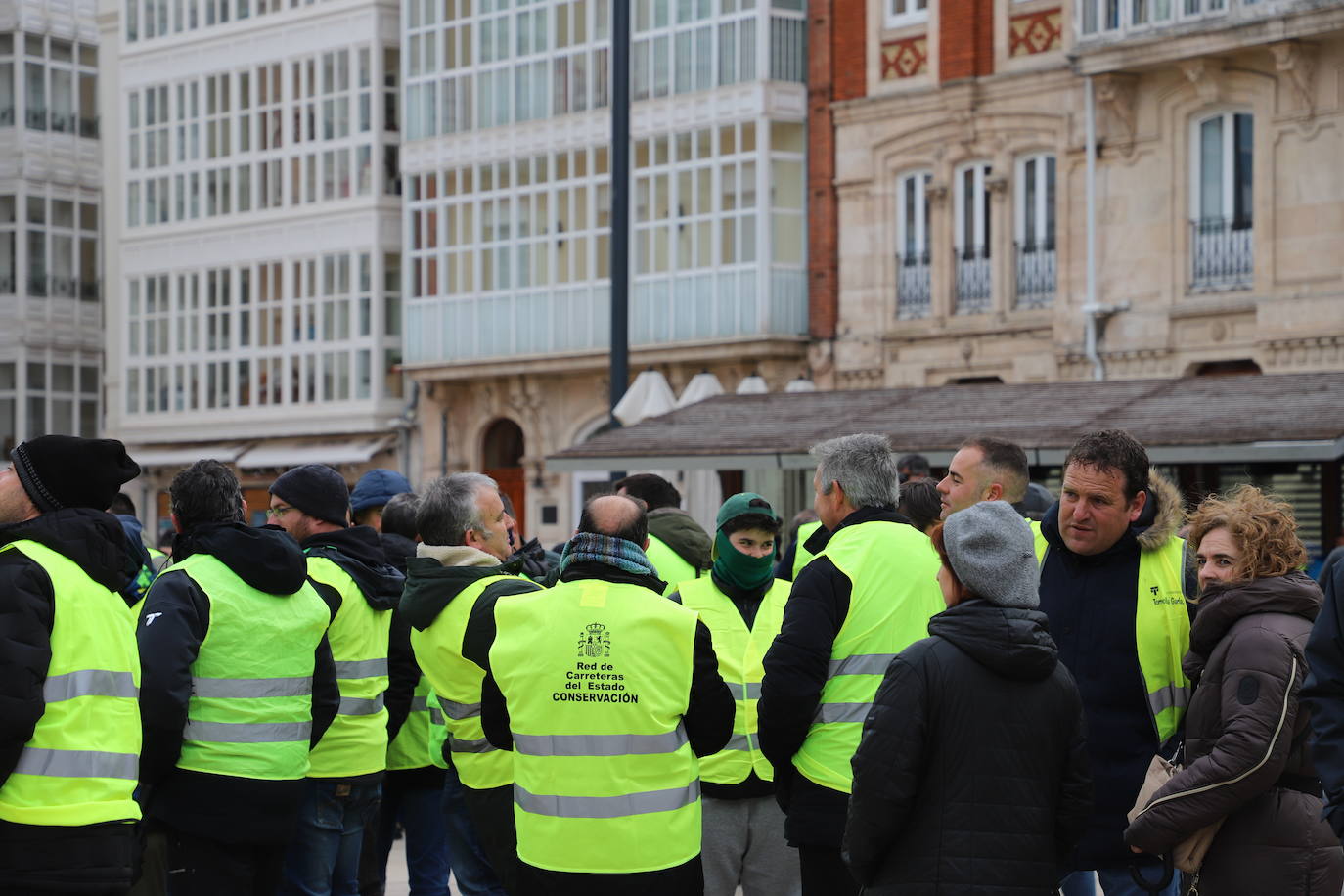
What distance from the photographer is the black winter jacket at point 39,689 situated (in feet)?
16.3

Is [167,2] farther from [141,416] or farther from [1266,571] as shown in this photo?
[1266,571]

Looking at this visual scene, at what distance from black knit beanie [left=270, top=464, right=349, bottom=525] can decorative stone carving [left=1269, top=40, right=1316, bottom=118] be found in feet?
60.5

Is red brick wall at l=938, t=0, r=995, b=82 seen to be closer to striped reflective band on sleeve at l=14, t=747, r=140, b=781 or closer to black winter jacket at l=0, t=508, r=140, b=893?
black winter jacket at l=0, t=508, r=140, b=893

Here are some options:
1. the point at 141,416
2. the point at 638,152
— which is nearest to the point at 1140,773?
the point at 638,152

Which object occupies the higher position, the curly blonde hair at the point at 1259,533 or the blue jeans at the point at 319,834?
the curly blonde hair at the point at 1259,533

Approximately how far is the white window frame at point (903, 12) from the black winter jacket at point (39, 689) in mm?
23794

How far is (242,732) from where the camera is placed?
20.3 ft

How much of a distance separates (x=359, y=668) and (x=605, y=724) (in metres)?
1.90

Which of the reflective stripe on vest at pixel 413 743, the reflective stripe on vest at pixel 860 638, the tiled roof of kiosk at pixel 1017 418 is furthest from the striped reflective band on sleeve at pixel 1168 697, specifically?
the tiled roof of kiosk at pixel 1017 418

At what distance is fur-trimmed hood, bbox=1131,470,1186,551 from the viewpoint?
5.79 metres

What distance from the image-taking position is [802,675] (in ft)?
18.7

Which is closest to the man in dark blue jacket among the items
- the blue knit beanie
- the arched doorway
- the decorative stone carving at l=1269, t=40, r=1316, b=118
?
the blue knit beanie

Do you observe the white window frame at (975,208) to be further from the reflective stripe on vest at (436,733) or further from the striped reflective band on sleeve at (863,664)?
the striped reflective band on sleeve at (863,664)

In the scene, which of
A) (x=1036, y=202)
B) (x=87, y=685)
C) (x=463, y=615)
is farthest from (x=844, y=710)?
(x=1036, y=202)
